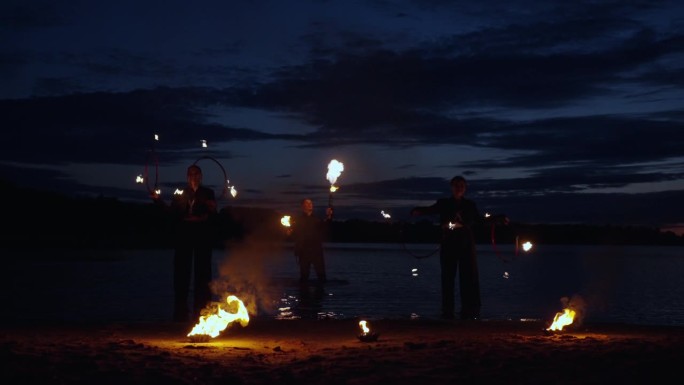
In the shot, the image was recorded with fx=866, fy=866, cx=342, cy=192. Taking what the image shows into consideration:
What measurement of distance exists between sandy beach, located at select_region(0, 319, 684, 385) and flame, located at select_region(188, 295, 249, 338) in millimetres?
172

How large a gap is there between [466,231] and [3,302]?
13.7 m

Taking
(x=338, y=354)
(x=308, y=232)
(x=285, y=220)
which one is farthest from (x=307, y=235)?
(x=338, y=354)

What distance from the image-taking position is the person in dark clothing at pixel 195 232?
13648mm

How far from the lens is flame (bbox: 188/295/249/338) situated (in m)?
12.0

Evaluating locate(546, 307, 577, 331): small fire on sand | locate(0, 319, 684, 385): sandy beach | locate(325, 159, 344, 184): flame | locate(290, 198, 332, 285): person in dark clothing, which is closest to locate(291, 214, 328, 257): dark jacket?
locate(290, 198, 332, 285): person in dark clothing

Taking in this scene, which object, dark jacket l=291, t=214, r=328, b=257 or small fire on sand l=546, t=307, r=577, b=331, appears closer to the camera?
small fire on sand l=546, t=307, r=577, b=331

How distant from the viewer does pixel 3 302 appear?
75.5 feet

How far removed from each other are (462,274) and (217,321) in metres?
5.64

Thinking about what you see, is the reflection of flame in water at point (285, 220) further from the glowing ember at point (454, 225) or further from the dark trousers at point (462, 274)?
the glowing ember at point (454, 225)

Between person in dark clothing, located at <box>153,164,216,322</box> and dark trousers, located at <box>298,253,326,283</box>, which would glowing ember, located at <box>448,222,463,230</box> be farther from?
dark trousers, located at <box>298,253,326,283</box>

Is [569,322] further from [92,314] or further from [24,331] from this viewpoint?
[92,314]

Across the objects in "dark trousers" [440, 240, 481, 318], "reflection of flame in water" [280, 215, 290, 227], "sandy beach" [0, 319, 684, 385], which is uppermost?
"reflection of flame in water" [280, 215, 290, 227]

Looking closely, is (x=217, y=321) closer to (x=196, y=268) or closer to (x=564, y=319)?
(x=196, y=268)

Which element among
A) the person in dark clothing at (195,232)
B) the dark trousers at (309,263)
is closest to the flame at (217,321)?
the person in dark clothing at (195,232)
